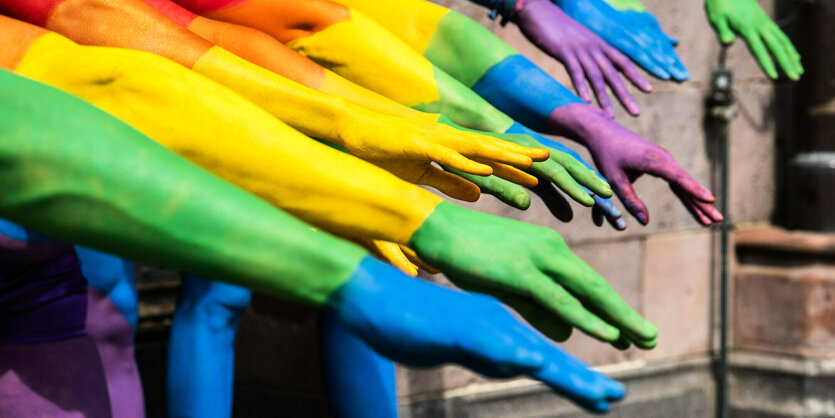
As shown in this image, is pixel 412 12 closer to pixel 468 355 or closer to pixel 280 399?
pixel 468 355

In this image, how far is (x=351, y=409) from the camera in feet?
9.54

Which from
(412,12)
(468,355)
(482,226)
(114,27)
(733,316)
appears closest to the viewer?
(468,355)

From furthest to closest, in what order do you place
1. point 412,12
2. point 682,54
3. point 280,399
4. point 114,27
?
point 682,54 < point 280,399 < point 412,12 < point 114,27

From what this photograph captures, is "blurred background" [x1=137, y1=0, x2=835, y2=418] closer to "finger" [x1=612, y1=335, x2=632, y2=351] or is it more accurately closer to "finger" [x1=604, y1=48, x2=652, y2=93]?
"finger" [x1=604, y1=48, x2=652, y2=93]

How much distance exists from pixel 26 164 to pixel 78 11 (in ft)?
2.10

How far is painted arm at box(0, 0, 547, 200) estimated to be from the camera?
1654 millimetres

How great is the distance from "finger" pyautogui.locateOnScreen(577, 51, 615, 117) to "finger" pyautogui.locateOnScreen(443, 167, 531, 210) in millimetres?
609

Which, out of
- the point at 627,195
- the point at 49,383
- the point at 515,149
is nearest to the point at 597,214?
the point at 627,195

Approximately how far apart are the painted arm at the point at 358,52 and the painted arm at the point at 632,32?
19.8 inches

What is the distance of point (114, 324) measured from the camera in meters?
2.10

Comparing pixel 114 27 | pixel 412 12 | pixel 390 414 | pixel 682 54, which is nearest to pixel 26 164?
pixel 114 27

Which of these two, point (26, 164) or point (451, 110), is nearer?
point (26, 164)

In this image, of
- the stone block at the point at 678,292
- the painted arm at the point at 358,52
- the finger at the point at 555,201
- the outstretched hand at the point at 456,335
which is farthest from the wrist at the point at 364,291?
the stone block at the point at 678,292

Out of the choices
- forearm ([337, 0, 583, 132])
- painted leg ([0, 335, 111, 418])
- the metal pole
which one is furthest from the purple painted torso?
the metal pole
